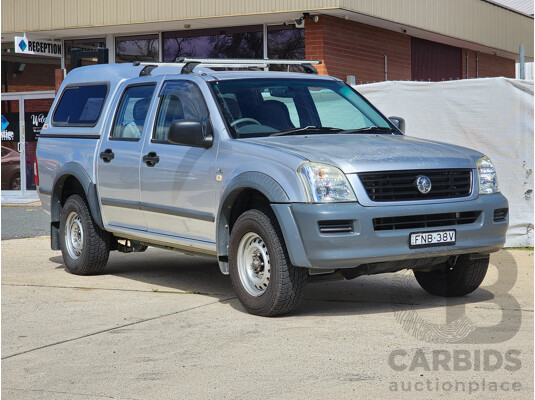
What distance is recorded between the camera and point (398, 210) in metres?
6.81

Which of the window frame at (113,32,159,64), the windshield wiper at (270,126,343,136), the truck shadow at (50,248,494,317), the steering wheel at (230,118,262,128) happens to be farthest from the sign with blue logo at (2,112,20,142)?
the windshield wiper at (270,126,343,136)

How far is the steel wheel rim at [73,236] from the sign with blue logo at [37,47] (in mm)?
9773

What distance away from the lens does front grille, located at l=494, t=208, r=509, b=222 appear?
24.3ft

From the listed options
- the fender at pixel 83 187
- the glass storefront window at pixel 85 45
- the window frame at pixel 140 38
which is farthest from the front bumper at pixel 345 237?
the glass storefront window at pixel 85 45

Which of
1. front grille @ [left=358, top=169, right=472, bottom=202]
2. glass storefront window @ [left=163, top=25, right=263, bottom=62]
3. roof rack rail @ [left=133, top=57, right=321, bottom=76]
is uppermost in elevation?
glass storefront window @ [left=163, top=25, right=263, bottom=62]

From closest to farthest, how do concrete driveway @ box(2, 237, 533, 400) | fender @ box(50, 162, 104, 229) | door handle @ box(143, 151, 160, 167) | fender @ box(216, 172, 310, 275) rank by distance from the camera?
concrete driveway @ box(2, 237, 533, 400)
fender @ box(216, 172, 310, 275)
door handle @ box(143, 151, 160, 167)
fender @ box(50, 162, 104, 229)

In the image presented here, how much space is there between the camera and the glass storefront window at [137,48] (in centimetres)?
1873

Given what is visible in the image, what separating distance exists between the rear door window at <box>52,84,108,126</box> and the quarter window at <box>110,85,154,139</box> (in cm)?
45

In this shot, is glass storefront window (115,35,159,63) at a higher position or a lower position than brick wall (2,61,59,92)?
higher

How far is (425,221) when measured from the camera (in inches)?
275

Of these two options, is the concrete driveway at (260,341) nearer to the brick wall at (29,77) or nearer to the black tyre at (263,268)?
the black tyre at (263,268)

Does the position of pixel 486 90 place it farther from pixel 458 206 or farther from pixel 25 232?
pixel 25 232

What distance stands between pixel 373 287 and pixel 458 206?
5.95 feet

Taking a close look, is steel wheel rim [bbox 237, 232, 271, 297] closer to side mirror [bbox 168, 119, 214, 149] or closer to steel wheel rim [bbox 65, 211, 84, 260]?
side mirror [bbox 168, 119, 214, 149]
